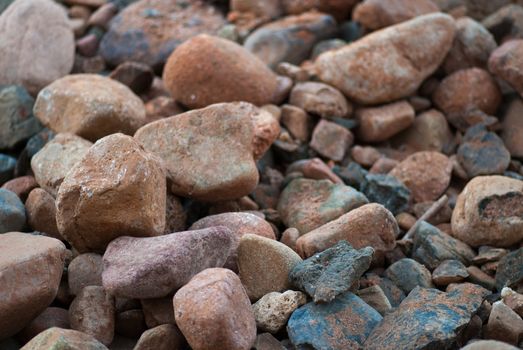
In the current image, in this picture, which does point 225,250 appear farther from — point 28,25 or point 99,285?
point 28,25

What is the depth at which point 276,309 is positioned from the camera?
2.34 m

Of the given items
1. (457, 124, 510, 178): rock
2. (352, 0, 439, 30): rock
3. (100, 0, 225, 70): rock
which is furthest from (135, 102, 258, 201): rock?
(352, 0, 439, 30): rock

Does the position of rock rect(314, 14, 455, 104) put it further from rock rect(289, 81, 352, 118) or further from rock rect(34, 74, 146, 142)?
rock rect(34, 74, 146, 142)

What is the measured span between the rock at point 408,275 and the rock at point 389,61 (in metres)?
1.27

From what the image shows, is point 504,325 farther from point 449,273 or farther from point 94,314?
point 94,314

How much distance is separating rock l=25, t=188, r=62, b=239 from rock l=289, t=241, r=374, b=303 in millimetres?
1019

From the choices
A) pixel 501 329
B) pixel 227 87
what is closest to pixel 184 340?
pixel 501 329

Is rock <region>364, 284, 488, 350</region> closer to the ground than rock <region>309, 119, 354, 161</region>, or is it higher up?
higher up

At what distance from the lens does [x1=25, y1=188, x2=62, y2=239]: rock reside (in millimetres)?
2764

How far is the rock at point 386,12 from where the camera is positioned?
13.5 feet

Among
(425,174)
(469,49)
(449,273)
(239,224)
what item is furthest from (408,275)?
(469,49)

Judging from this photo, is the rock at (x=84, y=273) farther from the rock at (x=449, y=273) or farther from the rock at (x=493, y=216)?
the rock at (x=493, y=216)

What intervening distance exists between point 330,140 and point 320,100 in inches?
9.5

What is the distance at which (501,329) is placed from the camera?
7.50 feet
